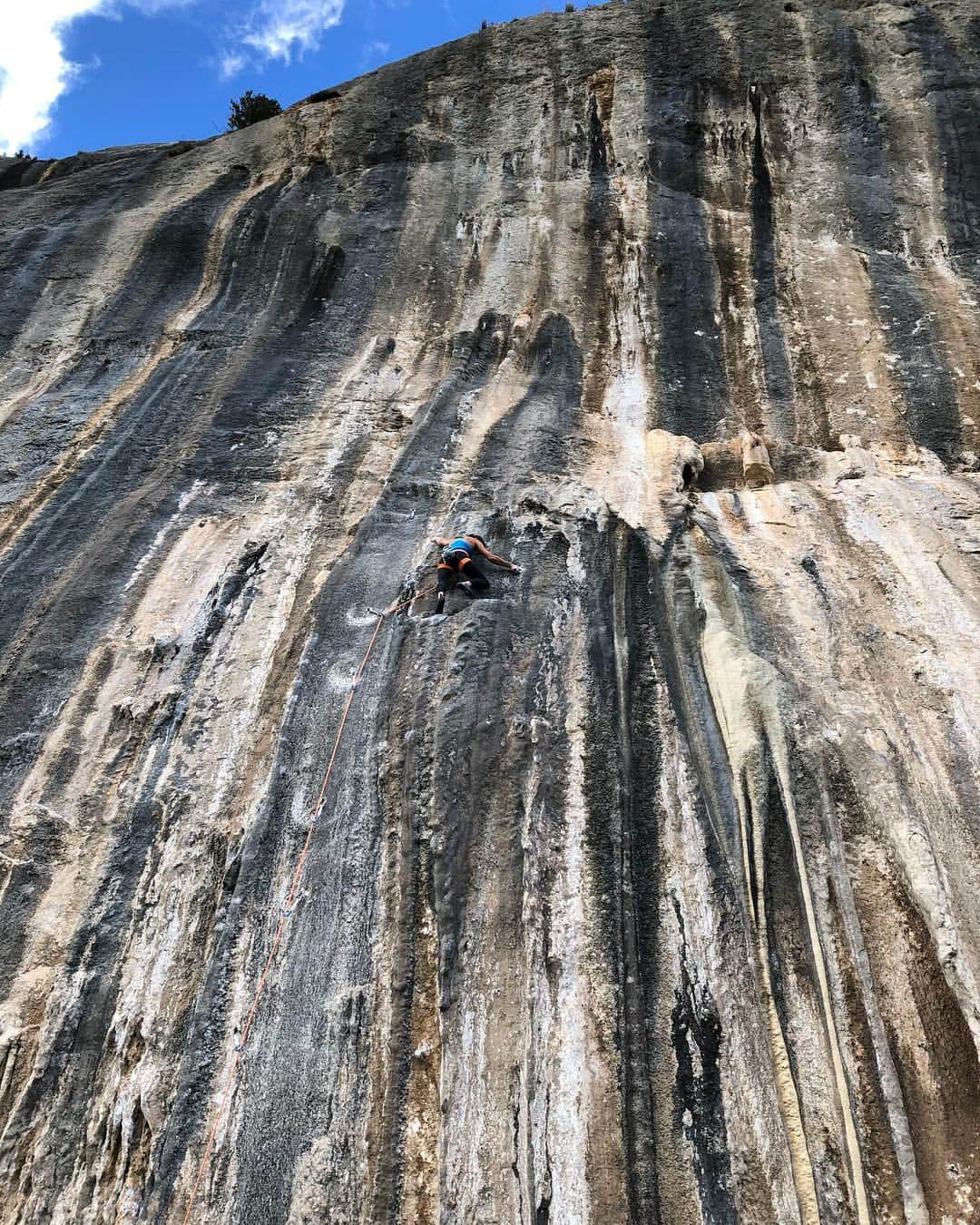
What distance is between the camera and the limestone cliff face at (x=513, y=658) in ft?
15.9

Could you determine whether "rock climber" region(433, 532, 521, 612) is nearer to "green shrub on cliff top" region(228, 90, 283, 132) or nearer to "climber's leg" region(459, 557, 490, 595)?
"climber's leg" region(459, 557, 490, 595)

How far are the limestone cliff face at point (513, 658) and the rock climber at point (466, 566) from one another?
0.20 m

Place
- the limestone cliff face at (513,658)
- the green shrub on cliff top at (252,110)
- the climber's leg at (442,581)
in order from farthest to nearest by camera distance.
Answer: the green shrub on cliff top at (252,110) → the climber's leg at (442,581) → the limestone cliff face at (513,658)

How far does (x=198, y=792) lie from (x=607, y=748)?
2743 millimetres

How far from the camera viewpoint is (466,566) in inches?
290

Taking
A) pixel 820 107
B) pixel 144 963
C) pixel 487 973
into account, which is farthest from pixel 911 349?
A: pixel 144 963

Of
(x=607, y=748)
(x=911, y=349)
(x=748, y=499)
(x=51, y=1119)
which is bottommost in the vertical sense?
(x=51, y=1119)

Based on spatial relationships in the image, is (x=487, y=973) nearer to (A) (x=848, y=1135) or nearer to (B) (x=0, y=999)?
(A) (x=848, y=1135)

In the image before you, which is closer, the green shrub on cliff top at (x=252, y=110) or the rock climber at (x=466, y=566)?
the rock climber at (x=466, y=566)

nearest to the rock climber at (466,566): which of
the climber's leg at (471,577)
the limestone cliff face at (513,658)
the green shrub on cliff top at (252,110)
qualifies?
the climber's leg at (471,577)

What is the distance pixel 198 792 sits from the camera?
20.7ft

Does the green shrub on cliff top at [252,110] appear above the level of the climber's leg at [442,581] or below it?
above

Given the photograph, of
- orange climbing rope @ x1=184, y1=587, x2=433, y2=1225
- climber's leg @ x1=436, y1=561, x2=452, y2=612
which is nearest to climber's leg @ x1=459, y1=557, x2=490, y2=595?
climber's leg @ x1=436, y1=561, x2=452, y2=612

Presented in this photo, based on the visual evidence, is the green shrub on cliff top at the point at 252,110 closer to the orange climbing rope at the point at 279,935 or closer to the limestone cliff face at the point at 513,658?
the limestone cliff face at the point at 513,658
